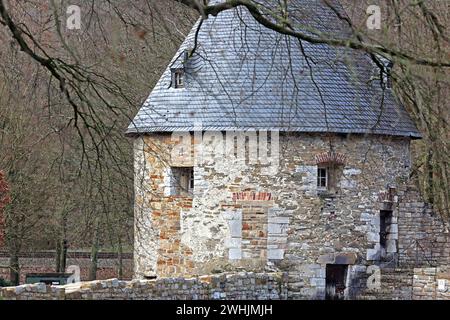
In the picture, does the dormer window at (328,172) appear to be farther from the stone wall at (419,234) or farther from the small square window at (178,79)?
the small square window at (178,79)

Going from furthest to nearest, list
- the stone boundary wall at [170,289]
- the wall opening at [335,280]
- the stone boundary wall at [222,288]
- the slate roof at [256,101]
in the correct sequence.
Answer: the wall opening at [335,280], the slate roof at [256,101], the stone boundary wall at [222,288], the stone boundary wall at [170,289]

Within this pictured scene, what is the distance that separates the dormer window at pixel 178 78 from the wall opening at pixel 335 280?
13.2 ft

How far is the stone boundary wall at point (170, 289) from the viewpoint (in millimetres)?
14586

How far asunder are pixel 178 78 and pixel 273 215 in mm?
2974

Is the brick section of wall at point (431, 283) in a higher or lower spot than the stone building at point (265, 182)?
lower

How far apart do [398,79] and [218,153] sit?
11861mm

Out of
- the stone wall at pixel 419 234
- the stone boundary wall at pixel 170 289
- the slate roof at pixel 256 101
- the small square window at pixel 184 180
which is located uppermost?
the slate roof at pixel 256 101

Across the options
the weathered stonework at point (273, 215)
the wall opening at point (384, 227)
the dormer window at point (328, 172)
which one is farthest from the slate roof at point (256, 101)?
the wall opening at point (384, 227)

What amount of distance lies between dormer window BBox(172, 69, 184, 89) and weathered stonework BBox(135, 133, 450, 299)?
3.23 ft

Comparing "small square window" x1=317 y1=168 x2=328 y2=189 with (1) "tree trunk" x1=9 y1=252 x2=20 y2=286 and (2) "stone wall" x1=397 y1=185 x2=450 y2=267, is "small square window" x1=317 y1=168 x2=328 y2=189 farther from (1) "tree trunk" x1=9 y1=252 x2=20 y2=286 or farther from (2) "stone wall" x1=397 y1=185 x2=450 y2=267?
(1) "tree trunk" x1=9 y1=252 x2=20 y2=286

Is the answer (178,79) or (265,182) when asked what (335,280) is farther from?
(178,79)

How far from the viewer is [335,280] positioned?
70.9 feet
